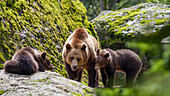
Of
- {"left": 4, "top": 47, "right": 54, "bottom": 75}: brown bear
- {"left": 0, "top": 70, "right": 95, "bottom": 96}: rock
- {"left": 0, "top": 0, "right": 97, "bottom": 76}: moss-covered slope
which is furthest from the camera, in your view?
{"left": 0, "top": 0, "right": 97, "bottom": 76}: moss-covered slope

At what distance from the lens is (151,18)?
1055 cm

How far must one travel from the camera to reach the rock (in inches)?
167

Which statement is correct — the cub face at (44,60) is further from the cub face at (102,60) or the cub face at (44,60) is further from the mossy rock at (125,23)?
the mossy rock at (125,23)

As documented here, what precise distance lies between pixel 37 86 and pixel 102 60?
2962mm

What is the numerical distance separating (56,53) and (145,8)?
6.13 metres

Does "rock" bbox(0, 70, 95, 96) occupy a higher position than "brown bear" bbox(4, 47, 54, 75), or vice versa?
"brown bear" bbox(4, 47, 54, 75)

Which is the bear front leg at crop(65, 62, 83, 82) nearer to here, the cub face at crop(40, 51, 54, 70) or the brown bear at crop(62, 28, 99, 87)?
the brown bear at crop(62, 28, 99, 87)

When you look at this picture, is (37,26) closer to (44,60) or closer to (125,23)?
(44,60)

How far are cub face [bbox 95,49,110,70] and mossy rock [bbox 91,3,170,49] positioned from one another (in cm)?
322

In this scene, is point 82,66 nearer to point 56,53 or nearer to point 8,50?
point 56,53

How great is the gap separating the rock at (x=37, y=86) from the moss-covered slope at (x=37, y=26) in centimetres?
143

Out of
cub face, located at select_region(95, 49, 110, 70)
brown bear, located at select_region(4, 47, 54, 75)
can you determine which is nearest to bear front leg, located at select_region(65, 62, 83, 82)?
cub face, located at select_region(95, 49, 110, 70)

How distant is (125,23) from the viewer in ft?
36.5

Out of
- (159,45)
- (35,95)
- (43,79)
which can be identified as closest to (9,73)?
(43,79)
